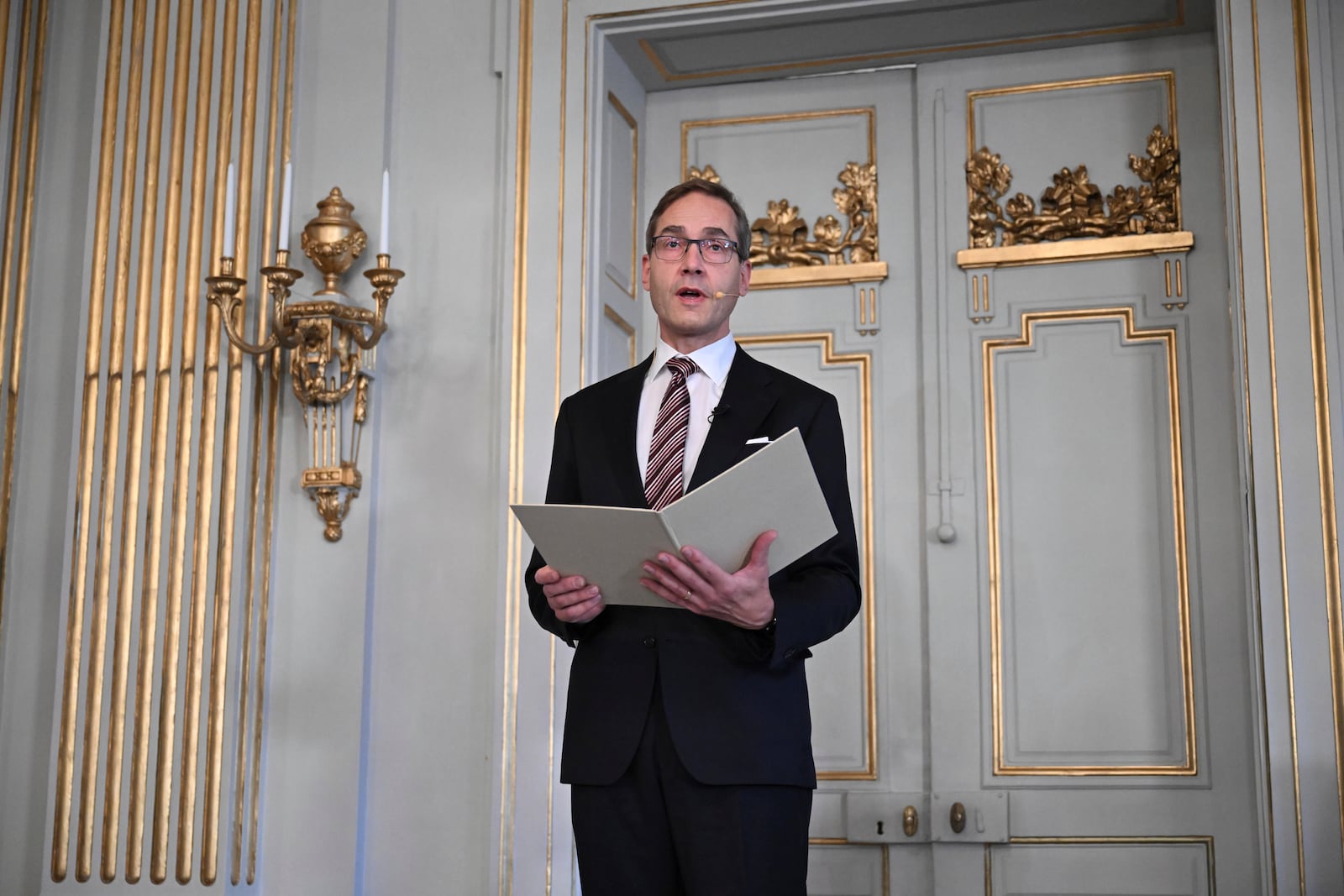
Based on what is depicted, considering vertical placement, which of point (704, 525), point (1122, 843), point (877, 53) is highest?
point (877, 53)

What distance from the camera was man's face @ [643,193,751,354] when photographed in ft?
7.13

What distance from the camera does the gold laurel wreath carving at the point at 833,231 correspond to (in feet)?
12.3

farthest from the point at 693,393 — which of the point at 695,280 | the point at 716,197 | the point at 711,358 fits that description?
the point at 716,197

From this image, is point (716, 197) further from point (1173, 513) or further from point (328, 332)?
point (1173, 513)

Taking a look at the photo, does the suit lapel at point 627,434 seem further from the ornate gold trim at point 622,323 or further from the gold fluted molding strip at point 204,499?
the gold fluted molding strip at point 204,499

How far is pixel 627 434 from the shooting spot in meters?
2.19

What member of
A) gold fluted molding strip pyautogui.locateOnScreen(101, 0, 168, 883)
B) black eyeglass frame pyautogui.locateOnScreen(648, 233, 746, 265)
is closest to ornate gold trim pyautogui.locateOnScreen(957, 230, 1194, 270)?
black eyeglass frame pyautogui.locateOnScreen(648, 233, 746, 265)

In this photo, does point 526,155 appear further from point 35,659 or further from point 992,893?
point 992,893

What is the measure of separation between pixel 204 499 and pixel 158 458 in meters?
0.17

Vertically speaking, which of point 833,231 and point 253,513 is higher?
point 833,231

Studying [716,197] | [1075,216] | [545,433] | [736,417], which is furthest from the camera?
[1075,216]

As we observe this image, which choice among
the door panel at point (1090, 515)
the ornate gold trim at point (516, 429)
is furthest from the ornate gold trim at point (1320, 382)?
the ornate gold trim at point (516, 429)

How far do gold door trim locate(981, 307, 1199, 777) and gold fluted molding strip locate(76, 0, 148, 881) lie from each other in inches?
83.0

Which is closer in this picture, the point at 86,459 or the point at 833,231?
the point at 86,459
